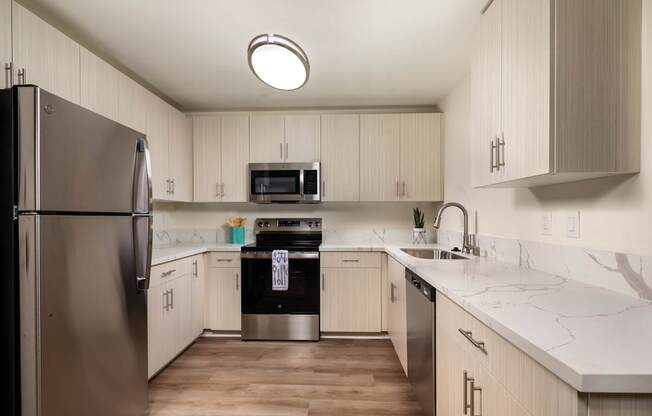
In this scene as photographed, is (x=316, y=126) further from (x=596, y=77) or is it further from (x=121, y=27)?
(x=596, y=77)

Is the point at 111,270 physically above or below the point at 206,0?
below

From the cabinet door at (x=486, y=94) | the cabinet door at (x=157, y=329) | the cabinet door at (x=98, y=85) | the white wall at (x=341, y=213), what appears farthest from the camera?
the white wall at (x=341, y=213)

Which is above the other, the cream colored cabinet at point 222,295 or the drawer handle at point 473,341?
the drawer handle at point 473,341

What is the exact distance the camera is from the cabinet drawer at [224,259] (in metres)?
3.10

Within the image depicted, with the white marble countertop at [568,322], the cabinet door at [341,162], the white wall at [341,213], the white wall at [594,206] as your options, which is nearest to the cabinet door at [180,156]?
the white wall at [341,213]

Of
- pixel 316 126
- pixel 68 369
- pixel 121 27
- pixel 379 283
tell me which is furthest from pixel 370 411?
pixel 121 27

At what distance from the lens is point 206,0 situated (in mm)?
1675

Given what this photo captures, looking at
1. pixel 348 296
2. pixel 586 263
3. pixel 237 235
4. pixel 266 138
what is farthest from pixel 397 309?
pixel 266 138

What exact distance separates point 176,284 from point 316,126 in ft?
6.38

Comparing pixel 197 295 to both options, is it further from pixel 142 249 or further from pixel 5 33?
pixel 5 33

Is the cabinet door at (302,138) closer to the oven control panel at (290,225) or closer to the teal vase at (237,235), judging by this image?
the oven control panel at (290,225)

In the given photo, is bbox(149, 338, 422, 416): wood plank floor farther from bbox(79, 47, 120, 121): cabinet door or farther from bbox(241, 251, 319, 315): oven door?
bbox(79, 47, 120, 121): cabinet door

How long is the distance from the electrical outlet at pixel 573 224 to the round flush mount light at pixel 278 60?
4.93 ft

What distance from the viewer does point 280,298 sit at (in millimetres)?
3014
